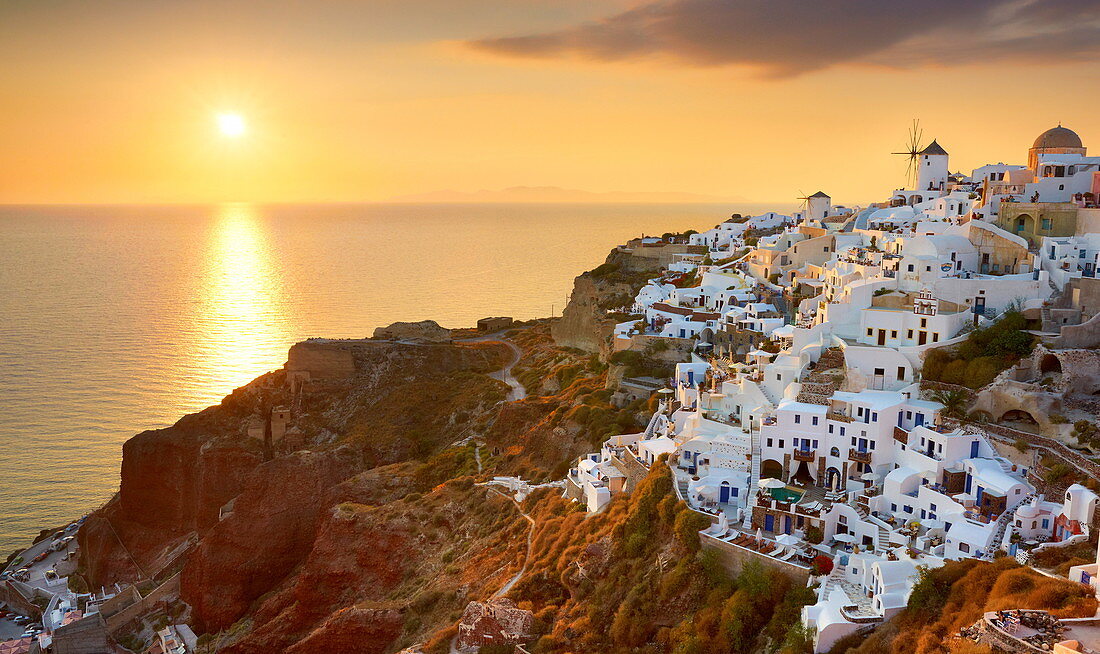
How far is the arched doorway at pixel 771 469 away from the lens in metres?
27.0

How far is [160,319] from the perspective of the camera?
96.9 m

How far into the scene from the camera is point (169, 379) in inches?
2800

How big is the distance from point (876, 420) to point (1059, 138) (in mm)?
21558

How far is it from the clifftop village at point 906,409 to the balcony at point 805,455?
0.24ft

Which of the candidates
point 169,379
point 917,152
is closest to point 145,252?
point 169,379

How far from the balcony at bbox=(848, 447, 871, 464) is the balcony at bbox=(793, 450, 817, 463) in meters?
1.12

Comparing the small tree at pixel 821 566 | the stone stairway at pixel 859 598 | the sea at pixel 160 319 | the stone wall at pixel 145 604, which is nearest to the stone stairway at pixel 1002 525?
the stone stairway at pixel 859 598

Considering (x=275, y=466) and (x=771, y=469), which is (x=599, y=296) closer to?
(x=275, y=466)

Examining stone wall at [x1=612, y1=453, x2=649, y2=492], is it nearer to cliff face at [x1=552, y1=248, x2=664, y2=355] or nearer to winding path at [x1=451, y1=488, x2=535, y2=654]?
winding path at [x1=451, y1=488, x2=535, y2=654]

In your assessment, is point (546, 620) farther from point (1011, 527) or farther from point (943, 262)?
point (943, 262)

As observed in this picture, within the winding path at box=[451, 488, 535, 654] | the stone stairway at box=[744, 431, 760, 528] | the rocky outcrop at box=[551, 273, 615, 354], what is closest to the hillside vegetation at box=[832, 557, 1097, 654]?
the stone stairway at box=[744, 431, 760, 528]

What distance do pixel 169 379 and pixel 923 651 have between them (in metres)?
→ 67.5

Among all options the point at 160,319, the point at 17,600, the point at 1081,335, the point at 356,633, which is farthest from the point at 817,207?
the point at 160,319

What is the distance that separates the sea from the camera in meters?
55.3
